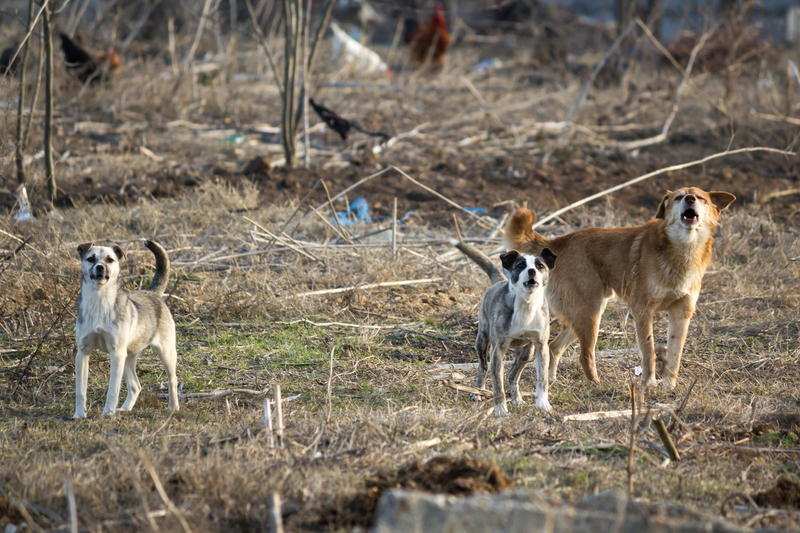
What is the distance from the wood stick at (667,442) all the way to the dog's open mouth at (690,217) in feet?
7.41

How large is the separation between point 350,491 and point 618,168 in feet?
34.8

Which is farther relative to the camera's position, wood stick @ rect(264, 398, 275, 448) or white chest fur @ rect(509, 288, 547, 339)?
white chest fur @ rect(509, 288, 547, 339)

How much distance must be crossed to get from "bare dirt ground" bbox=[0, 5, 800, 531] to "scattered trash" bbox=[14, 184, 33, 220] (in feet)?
1.11

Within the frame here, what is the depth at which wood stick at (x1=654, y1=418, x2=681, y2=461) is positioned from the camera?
5367 mm

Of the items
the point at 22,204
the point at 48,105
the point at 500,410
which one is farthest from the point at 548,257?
the point at 48,105

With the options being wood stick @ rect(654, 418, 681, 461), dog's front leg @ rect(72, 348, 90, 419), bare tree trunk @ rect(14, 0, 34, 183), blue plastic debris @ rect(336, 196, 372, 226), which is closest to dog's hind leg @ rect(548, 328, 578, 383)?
wood stick @ rect(654, 418, 681, 461)

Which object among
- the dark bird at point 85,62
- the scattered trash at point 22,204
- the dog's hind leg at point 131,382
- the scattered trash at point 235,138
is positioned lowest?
the dog's hind leg at point 131,382

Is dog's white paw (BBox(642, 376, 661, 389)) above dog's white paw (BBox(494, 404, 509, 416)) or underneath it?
above

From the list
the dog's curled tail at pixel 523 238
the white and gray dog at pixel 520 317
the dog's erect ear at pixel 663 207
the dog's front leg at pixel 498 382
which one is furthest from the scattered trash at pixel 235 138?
the dog's front leg at pixel 498 382

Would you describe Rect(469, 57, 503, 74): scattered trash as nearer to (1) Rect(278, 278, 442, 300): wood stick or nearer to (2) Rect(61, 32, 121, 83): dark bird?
(2) Rect(61, 32, 121, 83): dark bird

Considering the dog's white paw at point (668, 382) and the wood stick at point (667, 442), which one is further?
the dog's white paw at point (668, 382)

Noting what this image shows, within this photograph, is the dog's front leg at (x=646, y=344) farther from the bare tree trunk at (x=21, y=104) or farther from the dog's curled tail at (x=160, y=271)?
the bare tree trunk at (x=21, y=104)

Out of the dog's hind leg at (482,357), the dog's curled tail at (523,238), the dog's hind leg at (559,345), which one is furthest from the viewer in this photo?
the dog's curled tail at (523,238)

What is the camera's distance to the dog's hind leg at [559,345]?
7.67 metres
